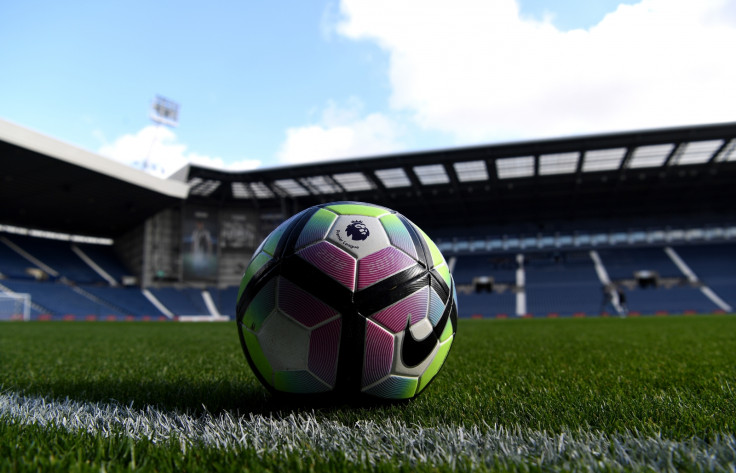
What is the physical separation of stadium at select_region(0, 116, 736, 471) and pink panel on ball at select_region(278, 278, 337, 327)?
1.38ft

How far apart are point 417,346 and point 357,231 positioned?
0.59m

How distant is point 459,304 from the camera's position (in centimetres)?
3281

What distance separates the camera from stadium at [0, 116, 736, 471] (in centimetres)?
156

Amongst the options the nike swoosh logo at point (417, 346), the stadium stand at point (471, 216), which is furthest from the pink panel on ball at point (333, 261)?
the stadium stand at point (471, 216)

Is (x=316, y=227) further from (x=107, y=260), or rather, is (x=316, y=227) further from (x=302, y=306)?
(x=107, y=260)

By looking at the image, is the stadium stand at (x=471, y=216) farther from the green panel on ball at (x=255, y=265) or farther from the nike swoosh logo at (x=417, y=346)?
the nike swoosh logo at (x=417, y=346)

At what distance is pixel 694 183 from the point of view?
30109mm

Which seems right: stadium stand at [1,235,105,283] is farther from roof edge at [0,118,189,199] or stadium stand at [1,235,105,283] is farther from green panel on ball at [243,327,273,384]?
green panel on ball at [243,327,273,384]

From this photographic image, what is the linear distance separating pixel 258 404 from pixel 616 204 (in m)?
38.5

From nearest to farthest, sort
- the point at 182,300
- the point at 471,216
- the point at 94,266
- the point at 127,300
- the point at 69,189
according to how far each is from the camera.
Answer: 1. the point at 69,189
2. the point at 127,300
3. the point at 182,300
4. the point at 94,266
5. the point at 471,216

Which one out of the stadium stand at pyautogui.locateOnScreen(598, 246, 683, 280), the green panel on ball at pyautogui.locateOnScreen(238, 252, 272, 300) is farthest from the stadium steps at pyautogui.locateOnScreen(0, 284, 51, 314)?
the stadium stand at pyautogui.locateOnScreen(598, 246, 683, 280)

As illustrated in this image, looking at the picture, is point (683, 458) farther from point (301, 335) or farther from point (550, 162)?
point (550, 162)

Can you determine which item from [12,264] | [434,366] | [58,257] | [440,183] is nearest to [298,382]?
[434,366]

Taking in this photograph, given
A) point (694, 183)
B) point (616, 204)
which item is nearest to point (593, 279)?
point (616, 204)
